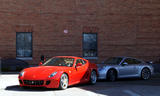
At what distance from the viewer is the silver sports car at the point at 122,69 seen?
576 inches

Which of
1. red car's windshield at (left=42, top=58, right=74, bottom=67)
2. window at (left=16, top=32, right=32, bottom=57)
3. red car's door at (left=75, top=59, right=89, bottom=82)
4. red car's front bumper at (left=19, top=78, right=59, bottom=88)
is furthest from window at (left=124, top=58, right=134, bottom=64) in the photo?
window at (left=16, top=32, right=32, bottom=57)

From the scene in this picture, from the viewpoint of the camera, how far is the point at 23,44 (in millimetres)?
23078

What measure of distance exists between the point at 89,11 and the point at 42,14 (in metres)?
3.59

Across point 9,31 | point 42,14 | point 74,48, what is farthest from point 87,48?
point 9,31

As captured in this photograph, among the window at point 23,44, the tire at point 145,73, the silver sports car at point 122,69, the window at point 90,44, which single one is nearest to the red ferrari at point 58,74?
the silver sports car at point 122,69

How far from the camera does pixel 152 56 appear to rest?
79.3ft

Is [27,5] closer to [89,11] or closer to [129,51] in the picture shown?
[89,11]

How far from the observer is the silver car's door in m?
15.1

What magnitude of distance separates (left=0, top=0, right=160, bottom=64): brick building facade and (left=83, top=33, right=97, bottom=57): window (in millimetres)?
225

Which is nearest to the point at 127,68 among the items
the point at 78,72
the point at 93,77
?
the point at 93,77

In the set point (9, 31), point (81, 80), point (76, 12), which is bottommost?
point (81, 80)

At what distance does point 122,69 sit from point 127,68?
1.14ft

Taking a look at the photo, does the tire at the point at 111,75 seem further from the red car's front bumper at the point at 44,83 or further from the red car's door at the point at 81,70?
the red car's front bumper at the point at 44,83

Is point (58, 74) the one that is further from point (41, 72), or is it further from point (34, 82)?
point (34, 82)
